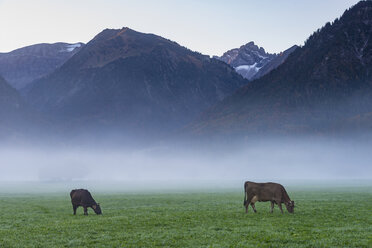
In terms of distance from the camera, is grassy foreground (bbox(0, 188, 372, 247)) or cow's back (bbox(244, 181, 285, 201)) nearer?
grassy foreground (bbox(0, 188, 372, 247))

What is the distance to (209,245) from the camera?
18812 mm

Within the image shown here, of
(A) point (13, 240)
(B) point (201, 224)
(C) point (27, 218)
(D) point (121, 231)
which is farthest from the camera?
(C) point (27, 218)

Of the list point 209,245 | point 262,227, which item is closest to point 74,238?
point 209,245

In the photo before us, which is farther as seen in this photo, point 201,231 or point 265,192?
point 265,192

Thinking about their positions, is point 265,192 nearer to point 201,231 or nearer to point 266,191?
point 266,191

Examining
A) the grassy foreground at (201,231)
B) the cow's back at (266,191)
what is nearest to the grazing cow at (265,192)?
the cow's back at (266,191)

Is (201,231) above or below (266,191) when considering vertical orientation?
below

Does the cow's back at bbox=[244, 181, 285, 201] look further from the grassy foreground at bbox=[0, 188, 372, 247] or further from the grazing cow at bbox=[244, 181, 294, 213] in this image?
the grassy foreground at bbox=[0, 188, 372, 247]

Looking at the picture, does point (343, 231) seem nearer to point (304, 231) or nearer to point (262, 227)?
point (304, 231)

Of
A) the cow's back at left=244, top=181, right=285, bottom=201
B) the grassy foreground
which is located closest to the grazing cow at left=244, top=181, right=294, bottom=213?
the cow's back at left=244, top=181, right=285, bottom=201

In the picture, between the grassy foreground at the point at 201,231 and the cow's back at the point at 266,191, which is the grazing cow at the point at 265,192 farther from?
the grassy foreground at the point at 201,231

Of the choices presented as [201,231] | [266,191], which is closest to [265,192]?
[266,191]

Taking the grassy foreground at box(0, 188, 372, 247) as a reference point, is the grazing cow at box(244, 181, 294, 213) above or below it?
above

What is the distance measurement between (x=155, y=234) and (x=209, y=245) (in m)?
4.42
